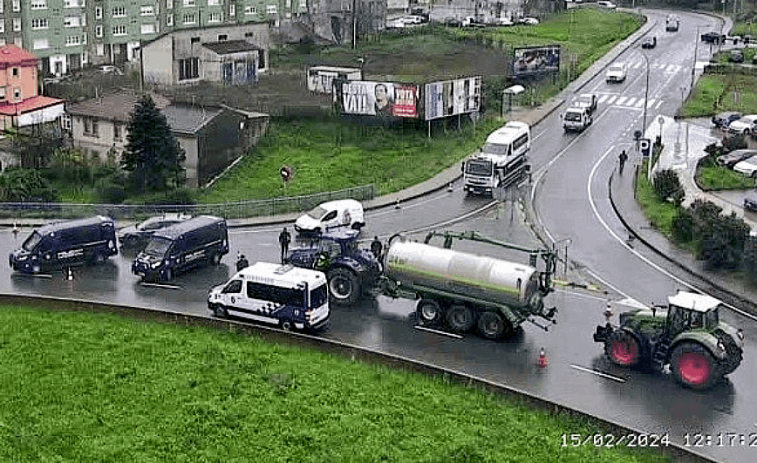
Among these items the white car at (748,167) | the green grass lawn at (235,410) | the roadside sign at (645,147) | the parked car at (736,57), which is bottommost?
the green grass lawn at (235,410)

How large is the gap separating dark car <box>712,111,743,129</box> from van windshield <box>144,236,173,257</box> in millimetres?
39486

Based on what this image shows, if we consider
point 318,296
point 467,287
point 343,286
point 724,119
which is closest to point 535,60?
point 724,119

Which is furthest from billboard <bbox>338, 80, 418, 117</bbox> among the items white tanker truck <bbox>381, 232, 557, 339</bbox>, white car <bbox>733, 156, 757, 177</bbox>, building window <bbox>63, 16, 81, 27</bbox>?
building window <bbox>63, 16, 81, 27</bbox>

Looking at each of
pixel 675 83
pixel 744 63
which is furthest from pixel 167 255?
pixel 744 63

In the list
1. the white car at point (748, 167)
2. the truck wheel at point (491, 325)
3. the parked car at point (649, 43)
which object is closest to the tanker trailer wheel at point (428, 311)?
the truck wheel at point (491, 325)

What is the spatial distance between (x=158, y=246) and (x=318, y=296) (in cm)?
763

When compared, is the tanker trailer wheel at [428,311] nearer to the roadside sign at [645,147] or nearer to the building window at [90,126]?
the roadside sign at [645,147]

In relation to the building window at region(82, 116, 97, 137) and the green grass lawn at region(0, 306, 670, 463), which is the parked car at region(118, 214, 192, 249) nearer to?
the green grass lawn at region(0, 306, 670, 463)

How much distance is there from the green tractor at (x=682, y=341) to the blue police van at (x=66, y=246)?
1793cm

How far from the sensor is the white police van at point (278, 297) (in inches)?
1156

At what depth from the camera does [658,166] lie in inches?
2015

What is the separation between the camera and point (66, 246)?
116ft

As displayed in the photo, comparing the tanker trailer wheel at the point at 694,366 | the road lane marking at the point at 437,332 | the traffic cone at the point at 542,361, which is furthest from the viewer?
the road lane marking at the point at 437,332

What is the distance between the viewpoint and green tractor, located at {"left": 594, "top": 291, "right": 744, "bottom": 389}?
85.3 feet
